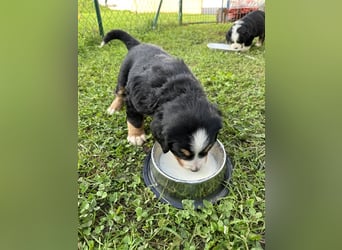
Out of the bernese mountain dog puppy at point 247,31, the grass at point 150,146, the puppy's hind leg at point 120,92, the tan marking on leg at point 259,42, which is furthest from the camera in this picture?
the puppy's hind leg at point 120,92

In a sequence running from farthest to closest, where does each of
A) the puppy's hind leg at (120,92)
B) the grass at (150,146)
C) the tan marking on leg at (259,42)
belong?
the puppy's hind leg at (120,92) < the tan marking on leg at (259,42) < the grass at (150,146)

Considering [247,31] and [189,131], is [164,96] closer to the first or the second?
[189,131]

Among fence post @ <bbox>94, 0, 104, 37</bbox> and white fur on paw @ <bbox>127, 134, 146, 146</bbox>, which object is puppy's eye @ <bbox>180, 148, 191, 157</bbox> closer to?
white fur on paw @ <bbox>127, 134, 146, 146</bbox>

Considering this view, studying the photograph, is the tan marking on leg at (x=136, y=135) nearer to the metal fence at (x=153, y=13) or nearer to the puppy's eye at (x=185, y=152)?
the puppy's eye at (x=185, y=152)

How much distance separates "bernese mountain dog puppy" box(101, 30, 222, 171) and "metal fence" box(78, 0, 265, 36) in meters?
0.06

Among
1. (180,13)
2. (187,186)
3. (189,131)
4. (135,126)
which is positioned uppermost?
(180,13)

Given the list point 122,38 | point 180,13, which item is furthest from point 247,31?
point 122,38

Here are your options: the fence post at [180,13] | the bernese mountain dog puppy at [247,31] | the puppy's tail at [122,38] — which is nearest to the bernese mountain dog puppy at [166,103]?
the puppy's tail at [122,38]

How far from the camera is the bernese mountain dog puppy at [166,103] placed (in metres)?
1.21

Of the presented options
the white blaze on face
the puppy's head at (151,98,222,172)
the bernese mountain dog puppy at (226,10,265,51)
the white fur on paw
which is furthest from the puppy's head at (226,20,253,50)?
the white fur on paw

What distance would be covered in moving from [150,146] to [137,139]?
0.07 metres

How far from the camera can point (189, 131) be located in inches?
46.9

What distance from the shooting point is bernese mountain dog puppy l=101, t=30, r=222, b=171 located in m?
1.21
